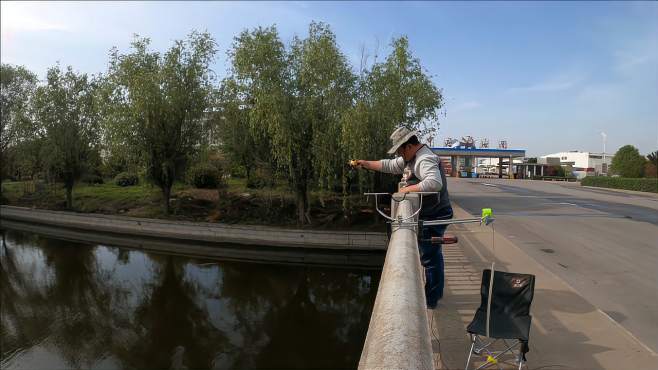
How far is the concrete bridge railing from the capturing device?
Answer: 1.25 meters

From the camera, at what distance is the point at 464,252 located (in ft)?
22.3

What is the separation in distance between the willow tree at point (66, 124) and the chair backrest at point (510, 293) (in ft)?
75.7

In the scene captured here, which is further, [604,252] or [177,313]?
[177,313]

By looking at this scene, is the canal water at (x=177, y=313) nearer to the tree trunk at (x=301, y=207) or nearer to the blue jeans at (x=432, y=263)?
the tree trunk at (x=301, y=207)

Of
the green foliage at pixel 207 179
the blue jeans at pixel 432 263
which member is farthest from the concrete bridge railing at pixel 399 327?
the green foliage at pixel 207 179

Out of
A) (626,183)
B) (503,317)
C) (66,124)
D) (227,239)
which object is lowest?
(227,239)

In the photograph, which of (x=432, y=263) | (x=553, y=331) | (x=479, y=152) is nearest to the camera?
(x=553, y=331)

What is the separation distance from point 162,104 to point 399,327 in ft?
60.0

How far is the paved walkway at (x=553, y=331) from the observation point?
9.77ft

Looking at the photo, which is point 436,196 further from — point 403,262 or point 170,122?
point 170,122

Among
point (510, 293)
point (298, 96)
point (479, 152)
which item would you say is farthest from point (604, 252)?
point (479, 152)

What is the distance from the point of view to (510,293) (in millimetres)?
3143

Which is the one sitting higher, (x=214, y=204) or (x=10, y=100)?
(x=10, y=100)

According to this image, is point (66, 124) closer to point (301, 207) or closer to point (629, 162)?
point (301, 207)
